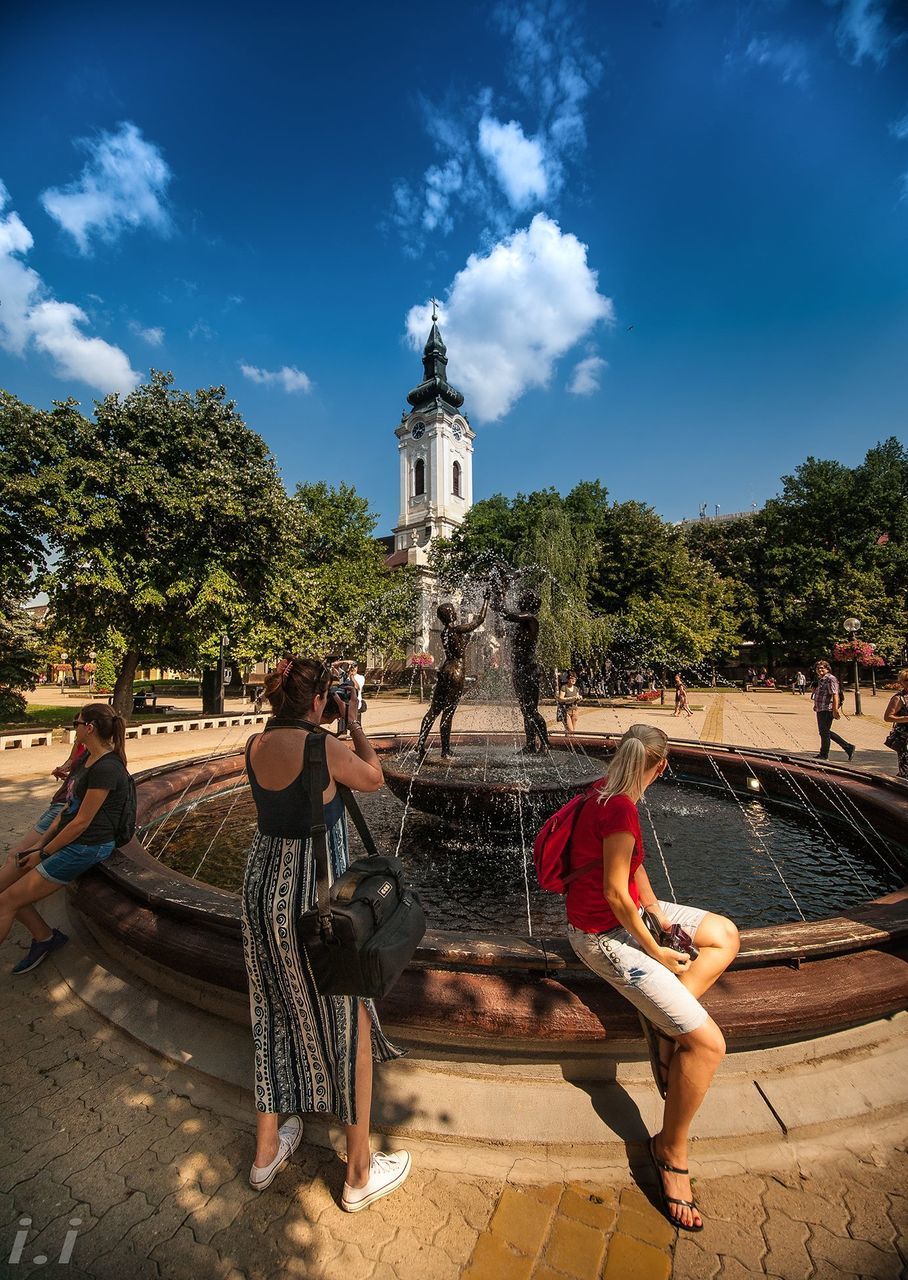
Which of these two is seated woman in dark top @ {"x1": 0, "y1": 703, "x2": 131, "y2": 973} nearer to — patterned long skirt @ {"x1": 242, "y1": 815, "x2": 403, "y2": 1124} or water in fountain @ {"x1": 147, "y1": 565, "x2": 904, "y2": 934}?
water in fountain @ {"x1": 147, "y1": 565, "x2": 904, "y2": 934}

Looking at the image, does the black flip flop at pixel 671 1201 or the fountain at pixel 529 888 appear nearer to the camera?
the black flip flop at pixel 671 1201

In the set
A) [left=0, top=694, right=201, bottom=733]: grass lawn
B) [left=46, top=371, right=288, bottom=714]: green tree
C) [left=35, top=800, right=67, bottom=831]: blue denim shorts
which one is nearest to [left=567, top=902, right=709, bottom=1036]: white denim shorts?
[left=35, top=800, right=67, bottom=831]: blue denim shorts

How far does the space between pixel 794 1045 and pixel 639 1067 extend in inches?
31.4

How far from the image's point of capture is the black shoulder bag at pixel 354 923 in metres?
1.83

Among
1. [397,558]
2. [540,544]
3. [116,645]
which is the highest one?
[397,558]

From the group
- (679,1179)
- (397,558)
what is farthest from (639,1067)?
(397,558)

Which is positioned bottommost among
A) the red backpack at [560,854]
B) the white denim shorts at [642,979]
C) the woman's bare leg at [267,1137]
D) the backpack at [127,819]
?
the woman's bare leg at [267,1137]

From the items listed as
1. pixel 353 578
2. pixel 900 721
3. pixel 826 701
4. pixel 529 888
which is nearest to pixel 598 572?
pixel 353 578

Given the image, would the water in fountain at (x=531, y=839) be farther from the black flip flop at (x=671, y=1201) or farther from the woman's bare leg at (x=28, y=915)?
the black flip flop at (x=671, y=1201)

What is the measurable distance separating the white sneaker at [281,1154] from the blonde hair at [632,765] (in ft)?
6.19

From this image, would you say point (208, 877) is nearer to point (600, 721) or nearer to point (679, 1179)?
point (679, 1179)

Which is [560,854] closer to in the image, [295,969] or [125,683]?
[295,969]

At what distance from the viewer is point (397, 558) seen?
63688 millimetres

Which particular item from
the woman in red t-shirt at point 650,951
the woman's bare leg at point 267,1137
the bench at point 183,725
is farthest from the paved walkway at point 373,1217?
the bench at point 183,725
